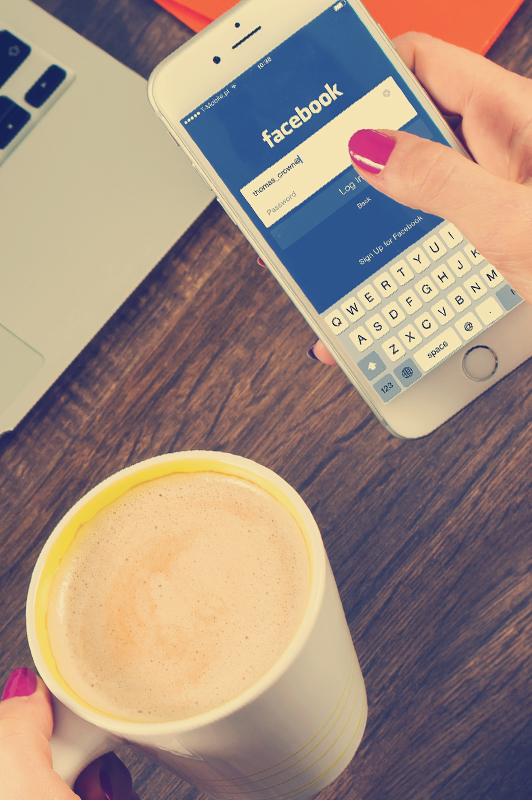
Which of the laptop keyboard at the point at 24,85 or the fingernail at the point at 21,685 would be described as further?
the laptop keyboard at the point at 24,85

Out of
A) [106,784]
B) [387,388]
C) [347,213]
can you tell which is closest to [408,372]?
[387,388]

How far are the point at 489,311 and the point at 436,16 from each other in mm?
239

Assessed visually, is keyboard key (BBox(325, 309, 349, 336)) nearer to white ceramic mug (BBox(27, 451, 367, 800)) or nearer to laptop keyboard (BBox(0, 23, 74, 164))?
white ceramic mug (BBox(27, 451, 367, 800))

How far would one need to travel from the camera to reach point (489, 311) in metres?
0.44

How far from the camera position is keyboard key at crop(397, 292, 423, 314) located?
0.45 metres

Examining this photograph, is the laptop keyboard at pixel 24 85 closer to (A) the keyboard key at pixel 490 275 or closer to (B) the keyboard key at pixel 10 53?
(B) the keyboard key at pixel 10 53

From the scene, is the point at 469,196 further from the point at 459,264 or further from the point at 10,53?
the point at 10,53

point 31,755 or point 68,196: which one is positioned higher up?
point 68,196

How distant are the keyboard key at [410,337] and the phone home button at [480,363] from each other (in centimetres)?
4

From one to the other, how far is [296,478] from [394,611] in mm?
127

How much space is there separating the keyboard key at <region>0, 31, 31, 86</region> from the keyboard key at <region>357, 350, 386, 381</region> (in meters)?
0.36

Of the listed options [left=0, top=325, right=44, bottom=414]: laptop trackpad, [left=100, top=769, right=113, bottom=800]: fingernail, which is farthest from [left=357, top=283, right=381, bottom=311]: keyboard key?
[left=100, top=769, right=113, bottom=800]: fingernail

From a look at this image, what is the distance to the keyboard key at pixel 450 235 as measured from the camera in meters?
0.45

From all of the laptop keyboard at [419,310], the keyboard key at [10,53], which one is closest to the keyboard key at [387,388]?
the laptop keyboard at [419,310]
